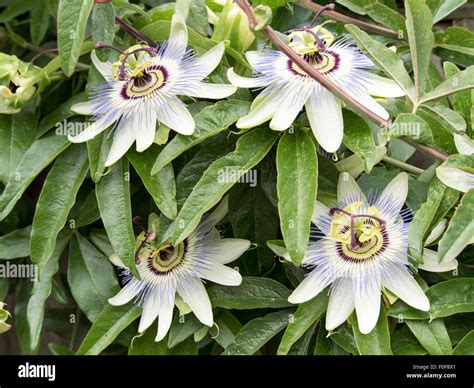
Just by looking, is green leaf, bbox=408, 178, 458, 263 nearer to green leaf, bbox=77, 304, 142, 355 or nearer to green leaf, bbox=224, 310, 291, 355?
green leaf, bbox=224, 310, 291, 355

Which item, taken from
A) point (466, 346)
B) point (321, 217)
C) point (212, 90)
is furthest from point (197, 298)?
point (466, 346)

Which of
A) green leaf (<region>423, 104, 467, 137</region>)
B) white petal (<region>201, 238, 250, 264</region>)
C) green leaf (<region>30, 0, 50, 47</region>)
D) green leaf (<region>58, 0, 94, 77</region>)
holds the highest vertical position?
green leaf (<region>30, 0, 50, 47</region>)

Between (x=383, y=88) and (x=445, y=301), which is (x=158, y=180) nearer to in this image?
(x=383, y=88)

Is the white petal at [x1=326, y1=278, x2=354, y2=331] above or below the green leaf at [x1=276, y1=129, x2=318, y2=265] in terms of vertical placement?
below

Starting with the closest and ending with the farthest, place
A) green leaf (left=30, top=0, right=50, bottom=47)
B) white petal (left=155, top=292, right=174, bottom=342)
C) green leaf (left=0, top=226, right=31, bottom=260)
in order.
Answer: white petal (left=155, top=292, right=174, bottom=342) → green leaf (left=0, top=226, right=31, bottom=260) → green leaf (left=30, top=0, right=50, bottom=47)

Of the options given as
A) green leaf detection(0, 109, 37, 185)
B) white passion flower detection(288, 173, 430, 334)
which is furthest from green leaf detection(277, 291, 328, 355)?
green leaf detection(0, 109, 37, 185)

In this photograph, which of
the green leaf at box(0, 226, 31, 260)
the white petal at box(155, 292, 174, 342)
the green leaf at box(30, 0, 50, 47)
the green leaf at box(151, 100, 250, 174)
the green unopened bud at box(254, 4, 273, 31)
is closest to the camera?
the green unopened bud at box(254, 4, 273, 31)

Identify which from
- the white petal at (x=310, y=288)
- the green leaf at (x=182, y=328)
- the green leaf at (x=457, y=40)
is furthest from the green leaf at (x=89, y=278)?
the green leaf at (x=457, y=40)

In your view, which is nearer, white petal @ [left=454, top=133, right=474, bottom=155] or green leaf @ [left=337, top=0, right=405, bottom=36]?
white petal @ [left=454, top=133, right=474, bottom=155]
